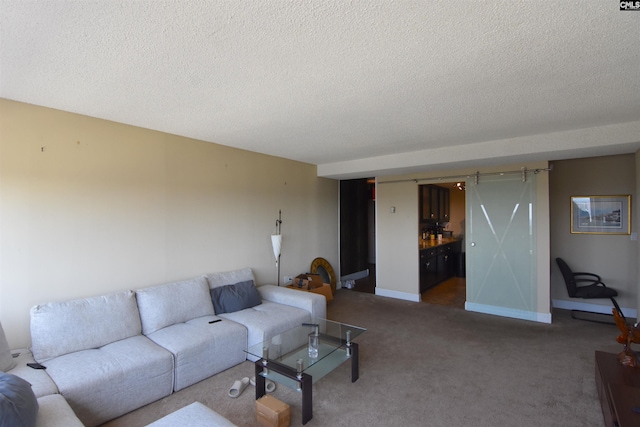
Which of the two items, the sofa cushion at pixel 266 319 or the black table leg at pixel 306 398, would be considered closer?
the black table leg at pixel 306 398

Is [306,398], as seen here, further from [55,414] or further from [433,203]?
[433,203]

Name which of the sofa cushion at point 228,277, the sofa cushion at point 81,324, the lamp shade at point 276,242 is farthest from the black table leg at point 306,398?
the lamp shade at point 276,242

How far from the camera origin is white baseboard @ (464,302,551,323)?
432 centimetres

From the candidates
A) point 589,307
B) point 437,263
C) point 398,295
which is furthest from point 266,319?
point 589,307

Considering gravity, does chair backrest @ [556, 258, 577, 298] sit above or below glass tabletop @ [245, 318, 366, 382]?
above

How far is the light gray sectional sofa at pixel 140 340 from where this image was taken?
7.26ft

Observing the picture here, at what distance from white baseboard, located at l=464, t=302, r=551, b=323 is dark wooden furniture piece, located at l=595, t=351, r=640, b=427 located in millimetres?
1888

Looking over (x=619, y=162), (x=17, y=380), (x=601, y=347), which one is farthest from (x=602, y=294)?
(x=17, y=380)

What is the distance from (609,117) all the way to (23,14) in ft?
14.7

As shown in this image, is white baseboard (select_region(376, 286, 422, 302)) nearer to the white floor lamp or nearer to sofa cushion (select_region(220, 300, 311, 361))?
the white floor lamp

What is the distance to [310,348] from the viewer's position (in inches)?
112

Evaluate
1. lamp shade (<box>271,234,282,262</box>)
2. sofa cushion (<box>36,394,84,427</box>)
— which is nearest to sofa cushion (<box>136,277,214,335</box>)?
sofa cushion (<box>36,394,84,427</box>)

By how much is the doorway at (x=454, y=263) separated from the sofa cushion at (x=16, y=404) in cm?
501

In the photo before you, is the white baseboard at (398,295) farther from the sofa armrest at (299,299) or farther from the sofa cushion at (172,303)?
the sofa cushion at (172,303)
